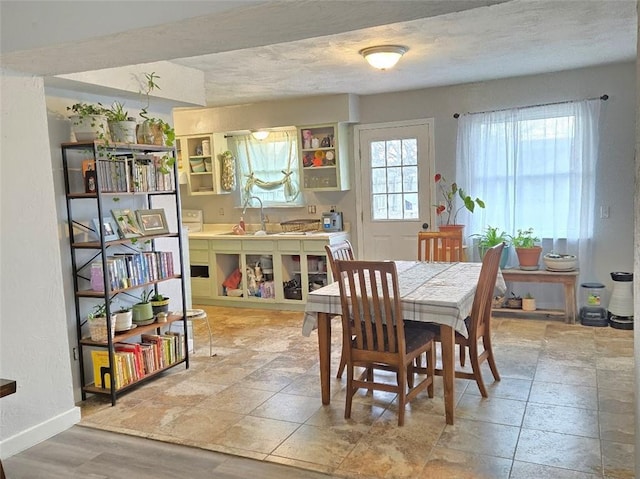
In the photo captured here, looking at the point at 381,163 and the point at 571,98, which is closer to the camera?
the point at 571,98

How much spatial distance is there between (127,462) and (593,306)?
13.7 ft

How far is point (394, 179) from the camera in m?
5.96

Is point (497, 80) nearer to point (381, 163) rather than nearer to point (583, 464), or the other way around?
point (381, 163)

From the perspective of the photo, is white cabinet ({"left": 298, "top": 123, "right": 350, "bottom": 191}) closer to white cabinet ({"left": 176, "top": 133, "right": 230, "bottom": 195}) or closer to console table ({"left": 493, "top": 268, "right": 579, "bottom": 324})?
white cabinet ({"left": 176, "top": 133, "right": 230, "bottom": 195})

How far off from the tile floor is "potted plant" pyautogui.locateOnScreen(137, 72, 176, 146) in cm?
171

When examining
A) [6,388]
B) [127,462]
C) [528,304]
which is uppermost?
[6,388]

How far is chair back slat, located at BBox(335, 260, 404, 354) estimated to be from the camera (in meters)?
2.88

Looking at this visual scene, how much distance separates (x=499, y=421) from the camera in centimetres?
305

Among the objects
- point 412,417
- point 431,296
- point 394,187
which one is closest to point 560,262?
point 394,187

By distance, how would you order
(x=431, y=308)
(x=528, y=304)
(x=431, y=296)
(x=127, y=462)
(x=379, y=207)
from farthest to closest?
1. (x=379, y=207)
2. (x=528, y=304)
3. (x=431, y=296)
4. (x=431, y=308)
5. (x=127, y=462)

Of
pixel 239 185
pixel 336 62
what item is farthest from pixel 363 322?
pixel 239 185

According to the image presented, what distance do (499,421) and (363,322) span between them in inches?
37.0

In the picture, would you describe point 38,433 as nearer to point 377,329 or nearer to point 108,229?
point 108,229

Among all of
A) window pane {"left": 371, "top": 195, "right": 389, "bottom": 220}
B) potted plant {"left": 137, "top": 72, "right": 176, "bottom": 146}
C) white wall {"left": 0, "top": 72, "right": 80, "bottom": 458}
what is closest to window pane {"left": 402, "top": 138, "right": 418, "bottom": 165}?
window pane {"left": 371, "top": 195, "right": 389, "bottom": 220}
